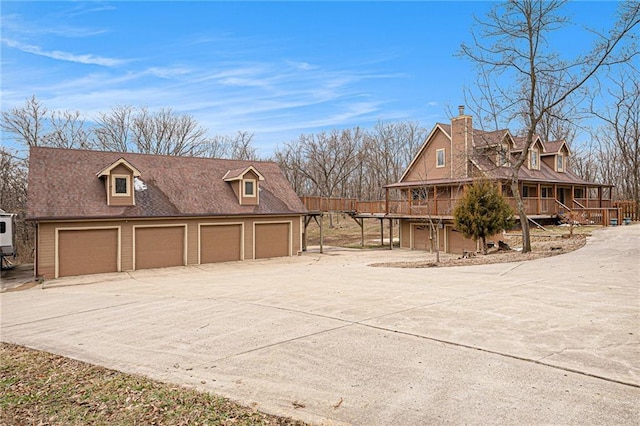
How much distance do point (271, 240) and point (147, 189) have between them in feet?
25.3

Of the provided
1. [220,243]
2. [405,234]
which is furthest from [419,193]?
[220,243]

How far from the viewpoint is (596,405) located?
171 inches

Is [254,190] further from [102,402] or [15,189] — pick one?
[102,402]

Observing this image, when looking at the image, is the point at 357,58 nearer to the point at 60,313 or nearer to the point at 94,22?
the point at 94,22

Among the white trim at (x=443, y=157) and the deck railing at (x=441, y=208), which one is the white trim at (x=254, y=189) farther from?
the white trim at (x=443, y=157)

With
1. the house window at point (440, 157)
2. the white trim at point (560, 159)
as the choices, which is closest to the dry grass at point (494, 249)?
the house window at point (440, 157)

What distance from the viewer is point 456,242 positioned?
95.6 feet

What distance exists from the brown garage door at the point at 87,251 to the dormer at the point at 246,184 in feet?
24.0

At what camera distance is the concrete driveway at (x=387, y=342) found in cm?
450

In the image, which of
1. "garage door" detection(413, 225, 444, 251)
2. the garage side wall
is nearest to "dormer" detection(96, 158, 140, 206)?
the garage side wall

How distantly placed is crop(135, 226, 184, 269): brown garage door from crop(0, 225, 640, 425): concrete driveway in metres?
8.55

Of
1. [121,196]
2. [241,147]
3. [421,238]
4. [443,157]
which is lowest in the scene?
[421,238]

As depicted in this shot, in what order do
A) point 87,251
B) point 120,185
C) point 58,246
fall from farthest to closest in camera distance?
point 120,185 → point 87,251 → point 58,246

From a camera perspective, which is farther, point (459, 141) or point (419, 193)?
point (419, 193)
